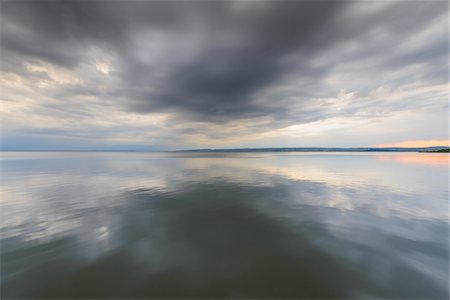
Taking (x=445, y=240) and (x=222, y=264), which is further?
(x=445, y=240)

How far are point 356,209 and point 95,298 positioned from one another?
604 inches

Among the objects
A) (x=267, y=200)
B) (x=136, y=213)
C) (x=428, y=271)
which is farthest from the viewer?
(x=267, y=200)

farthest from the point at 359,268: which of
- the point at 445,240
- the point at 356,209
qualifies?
the point at 356,209

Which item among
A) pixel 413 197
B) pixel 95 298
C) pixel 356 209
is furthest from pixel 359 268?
pixel 413 197

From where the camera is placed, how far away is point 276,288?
525cm

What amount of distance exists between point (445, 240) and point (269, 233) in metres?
8.54

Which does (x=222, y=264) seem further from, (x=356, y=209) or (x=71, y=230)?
(x=356, y=209)

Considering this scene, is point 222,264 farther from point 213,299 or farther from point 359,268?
point 359,268

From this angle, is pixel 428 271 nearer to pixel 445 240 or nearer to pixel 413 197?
pixel 445 240

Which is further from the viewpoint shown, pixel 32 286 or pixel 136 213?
pixel 136 213

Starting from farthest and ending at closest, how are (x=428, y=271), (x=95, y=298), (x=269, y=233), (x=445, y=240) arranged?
(x=269, y=233) < (x=445, y=240) < (x=428, y=271) < (x=95, y=298)

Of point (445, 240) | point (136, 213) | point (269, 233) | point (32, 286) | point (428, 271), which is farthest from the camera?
point (136, 213)

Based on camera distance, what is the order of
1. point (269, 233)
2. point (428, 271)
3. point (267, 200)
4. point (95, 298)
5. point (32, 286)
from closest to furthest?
point (95, 298)
point (32, 286)
point (428, 271)
point (269, 233)
point (267, 200)

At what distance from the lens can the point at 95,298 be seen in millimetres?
4957
